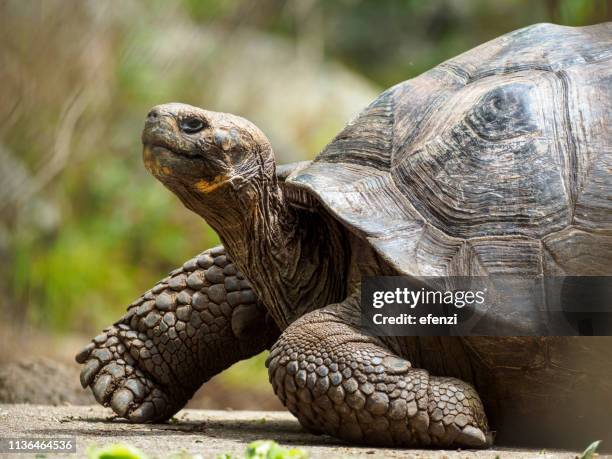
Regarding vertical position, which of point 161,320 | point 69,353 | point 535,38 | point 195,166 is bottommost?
point 69,353

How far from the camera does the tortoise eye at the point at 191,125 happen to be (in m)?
3.96

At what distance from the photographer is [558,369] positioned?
12.3 ft

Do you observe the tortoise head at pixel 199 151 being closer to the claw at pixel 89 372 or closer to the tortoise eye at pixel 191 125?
the tortoise eye at pixel 191 125

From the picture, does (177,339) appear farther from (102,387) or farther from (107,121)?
(107,121)

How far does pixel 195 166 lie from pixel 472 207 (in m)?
1.18

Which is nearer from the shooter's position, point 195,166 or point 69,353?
point 195,166

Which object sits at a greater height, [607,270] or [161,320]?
[607,270]

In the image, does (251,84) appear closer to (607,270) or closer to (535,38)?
(535,38)

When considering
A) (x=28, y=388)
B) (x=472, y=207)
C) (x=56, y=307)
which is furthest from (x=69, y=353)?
(x=472, y=207)

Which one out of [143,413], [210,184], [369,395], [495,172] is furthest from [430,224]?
[143,413]

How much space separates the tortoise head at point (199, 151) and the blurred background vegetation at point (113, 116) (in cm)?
121

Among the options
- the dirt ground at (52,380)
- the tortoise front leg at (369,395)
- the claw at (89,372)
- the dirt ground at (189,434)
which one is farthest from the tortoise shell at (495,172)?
the dirt ground at (52,380)

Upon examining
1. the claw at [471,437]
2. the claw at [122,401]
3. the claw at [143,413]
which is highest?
the claw at [471,437]

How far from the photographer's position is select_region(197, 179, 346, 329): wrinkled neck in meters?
4.31
